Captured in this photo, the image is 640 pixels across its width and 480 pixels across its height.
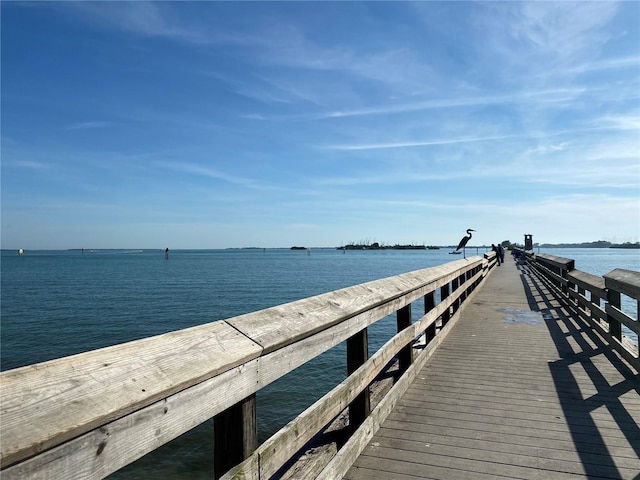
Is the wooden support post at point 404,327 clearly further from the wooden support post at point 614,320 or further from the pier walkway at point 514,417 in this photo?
the wooden support post at point 614,320

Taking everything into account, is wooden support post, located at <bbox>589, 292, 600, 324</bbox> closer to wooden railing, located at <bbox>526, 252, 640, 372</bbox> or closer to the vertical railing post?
wooden railing, located at <bbox>526, 252, 640, 372</bbox>

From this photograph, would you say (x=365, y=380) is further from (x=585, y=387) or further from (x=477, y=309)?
(x=477, y=309)

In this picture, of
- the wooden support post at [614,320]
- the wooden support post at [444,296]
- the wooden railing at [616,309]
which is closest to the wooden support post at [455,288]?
the wooden support post at [444,296]

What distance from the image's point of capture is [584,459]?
9.96 ft

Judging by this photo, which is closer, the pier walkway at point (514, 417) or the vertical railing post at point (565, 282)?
the pier walkway at point (514, 417)

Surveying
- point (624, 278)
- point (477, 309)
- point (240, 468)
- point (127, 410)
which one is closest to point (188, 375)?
point (127, 410)

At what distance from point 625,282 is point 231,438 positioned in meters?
5.31

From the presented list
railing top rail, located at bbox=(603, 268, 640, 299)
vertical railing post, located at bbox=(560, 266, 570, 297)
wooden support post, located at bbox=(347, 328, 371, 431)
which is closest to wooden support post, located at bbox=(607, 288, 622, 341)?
railing top rail, located at bbox=(603, 268, 640, 299)

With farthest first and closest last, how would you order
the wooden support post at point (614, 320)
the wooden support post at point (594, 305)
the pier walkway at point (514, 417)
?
the wooden support post at point (594, 305)
the wooden support post at point (614, 320)
the pier walkway at point (514, 417)

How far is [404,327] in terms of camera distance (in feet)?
14.5

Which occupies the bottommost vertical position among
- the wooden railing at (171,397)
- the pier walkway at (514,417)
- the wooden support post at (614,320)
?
the pier walkway at (514,417)

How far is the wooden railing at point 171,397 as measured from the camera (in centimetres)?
95

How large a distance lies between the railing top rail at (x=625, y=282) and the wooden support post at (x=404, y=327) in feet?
8.40

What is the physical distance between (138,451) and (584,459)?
322 centimetres
